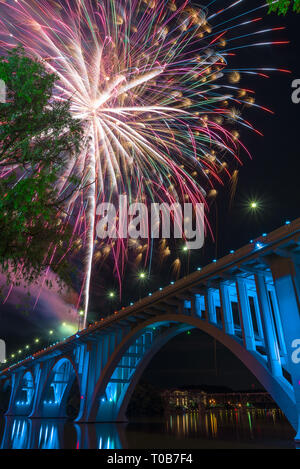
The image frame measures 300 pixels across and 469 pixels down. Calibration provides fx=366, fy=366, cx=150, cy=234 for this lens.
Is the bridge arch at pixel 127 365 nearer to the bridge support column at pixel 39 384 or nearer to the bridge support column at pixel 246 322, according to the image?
the bridge support column at pixel 246 322

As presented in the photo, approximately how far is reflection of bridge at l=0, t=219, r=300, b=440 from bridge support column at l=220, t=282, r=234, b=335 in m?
0.06

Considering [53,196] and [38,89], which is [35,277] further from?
[38,89]

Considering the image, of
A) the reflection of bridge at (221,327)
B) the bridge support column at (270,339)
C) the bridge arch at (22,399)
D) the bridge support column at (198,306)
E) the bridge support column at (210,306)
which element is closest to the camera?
the reflection of bridge at (221,327)

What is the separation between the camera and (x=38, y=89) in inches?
479

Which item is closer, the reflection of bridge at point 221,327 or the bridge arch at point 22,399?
the reflection of bridge at point 221,327

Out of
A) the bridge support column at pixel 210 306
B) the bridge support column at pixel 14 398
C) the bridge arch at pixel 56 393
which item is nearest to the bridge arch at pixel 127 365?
the bridge support column at pixel 210 306

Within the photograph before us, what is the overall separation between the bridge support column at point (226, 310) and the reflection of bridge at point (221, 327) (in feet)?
0.21

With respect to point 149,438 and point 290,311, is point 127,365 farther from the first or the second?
point 290,311

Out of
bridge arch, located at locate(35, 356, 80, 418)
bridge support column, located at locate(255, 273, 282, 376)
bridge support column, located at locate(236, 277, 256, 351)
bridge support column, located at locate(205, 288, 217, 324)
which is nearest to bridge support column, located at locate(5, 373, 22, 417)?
bridge arch, located at locate(35, 356, 80, 418)

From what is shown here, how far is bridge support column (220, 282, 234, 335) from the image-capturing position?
24234mm

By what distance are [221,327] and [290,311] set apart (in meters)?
7.51

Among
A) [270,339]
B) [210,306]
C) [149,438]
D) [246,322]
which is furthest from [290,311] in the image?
[149,438]

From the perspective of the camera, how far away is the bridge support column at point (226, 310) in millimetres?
24234
